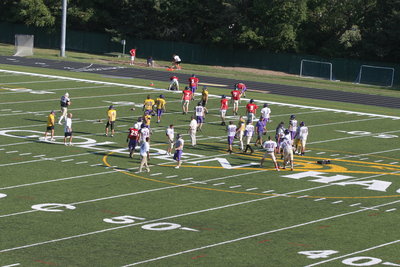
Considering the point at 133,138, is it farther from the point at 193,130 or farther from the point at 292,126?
the point at 292,126

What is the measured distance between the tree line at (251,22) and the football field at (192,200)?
42543 millimetres

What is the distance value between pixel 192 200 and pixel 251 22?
6751 cm

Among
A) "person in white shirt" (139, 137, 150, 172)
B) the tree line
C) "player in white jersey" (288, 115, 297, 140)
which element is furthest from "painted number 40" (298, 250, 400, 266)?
the tree line

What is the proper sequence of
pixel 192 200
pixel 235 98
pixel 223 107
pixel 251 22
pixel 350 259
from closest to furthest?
1. pixel 350 259
2. pixel 192 200
3. pixel 223 107
4. pixel 235 98
5. pixel 251 22

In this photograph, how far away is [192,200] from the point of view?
3084cm

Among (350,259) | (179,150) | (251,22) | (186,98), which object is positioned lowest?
(350,259)

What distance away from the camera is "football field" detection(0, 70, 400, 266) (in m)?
24.2

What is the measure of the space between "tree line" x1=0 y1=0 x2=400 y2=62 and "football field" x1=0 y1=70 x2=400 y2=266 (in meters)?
42.5

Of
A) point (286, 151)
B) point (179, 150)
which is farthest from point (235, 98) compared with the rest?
point (179, 150)

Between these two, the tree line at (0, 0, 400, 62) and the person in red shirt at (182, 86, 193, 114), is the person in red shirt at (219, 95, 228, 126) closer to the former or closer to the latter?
the person in red shirt at (182, 86, 193, 114)

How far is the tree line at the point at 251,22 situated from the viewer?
302ft

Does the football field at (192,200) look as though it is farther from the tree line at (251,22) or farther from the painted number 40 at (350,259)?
the tree line at (251,22)

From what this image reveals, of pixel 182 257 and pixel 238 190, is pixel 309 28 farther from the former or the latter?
pixel 182 257

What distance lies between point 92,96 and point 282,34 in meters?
37.3
